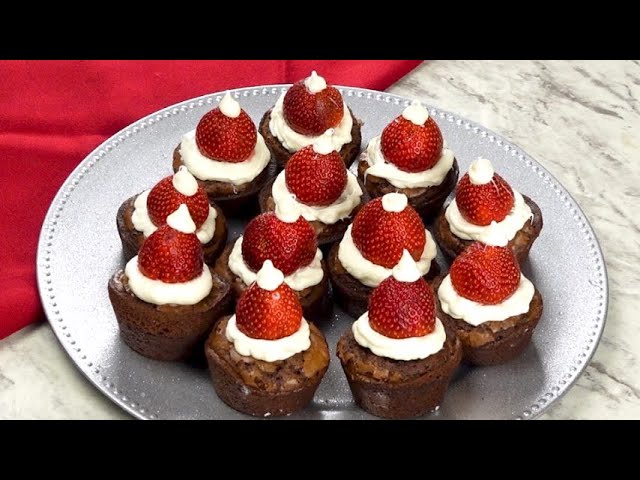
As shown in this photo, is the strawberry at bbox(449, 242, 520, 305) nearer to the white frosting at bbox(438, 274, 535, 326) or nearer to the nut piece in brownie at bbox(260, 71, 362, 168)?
the white frosting at bbox(438, 274, 535, 326)

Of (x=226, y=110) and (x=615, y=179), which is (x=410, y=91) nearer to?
(x=615, y=179)

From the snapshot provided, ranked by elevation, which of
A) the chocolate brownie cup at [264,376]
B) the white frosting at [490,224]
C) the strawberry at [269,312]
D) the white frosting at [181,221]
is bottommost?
the chocolate brownie cup at [264,376]

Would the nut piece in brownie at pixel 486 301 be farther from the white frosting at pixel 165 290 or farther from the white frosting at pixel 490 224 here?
the white frosting at pixel 165 290

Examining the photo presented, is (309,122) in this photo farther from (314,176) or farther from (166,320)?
(166,320)

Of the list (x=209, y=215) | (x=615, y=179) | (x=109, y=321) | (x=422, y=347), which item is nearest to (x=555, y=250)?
(x=615, y=179)

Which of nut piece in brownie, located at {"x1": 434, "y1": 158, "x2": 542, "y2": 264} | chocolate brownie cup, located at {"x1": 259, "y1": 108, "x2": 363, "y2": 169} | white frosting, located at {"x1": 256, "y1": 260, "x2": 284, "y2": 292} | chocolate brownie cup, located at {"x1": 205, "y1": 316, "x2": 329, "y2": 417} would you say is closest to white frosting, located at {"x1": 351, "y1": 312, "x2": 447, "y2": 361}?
chocolate brownie cup, located at {"x1": 205, "y1": 316, "x2": 329, "y2": 417}

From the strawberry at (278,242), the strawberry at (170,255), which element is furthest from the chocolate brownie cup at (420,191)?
the strawberry at (170,255)
